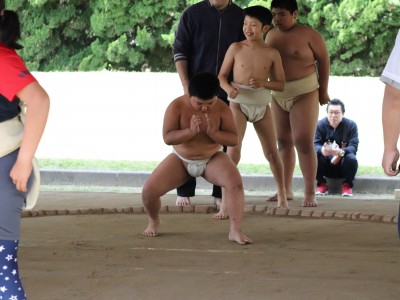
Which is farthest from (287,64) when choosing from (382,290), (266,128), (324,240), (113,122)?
(113,122)

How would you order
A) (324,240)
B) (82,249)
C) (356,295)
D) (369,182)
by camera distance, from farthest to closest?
(369,182)
(324,240)
(82,249)
(356,295)

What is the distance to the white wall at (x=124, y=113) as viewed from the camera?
10047 millimetres

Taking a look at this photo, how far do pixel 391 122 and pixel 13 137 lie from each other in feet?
3.03

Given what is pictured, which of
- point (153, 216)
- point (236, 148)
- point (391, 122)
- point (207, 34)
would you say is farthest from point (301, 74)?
point (391, 122)

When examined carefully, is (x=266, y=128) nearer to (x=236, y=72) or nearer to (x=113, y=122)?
(x=236, y=72)

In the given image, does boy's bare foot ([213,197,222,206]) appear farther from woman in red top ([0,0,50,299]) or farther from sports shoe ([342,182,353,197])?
woman in red top ([0,0,50,299])

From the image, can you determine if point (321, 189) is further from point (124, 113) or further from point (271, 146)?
point (124, 113)

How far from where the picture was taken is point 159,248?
164 inches

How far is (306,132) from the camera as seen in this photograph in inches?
221

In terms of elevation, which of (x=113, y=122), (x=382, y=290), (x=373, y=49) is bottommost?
(x=113, y=122)

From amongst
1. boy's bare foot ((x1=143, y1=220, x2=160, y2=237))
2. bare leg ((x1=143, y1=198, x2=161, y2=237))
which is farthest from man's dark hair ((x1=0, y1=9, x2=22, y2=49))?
boy's bare foot ((x1=143, y1=220, x2=160, y2=237))

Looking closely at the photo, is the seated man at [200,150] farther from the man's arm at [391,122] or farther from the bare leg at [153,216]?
the man's arm at [391,122]

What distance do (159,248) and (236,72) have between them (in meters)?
1.39

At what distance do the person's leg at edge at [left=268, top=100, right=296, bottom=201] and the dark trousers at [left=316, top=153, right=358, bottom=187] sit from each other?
1072 millimetres
